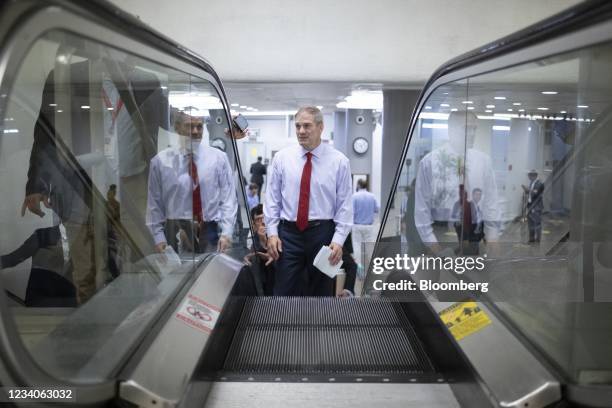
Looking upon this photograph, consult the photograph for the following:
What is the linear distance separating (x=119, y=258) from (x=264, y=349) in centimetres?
91

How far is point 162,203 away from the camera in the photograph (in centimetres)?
327

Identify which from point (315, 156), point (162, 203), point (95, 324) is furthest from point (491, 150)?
point (95, 324)

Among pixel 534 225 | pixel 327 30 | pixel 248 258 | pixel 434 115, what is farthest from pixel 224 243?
pixel 327 30

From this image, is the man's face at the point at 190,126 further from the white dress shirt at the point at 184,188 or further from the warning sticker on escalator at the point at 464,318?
the warning sticker on escalator at the point at 464,318

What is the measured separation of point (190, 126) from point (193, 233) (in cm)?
74

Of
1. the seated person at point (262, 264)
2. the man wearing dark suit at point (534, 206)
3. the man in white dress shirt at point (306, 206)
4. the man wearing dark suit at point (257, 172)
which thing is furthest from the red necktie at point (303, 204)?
the man wearing dark suit at point (257, 172)

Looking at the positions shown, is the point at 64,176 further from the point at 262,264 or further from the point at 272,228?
the point at 262,264

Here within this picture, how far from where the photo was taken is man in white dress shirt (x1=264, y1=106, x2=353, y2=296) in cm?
477

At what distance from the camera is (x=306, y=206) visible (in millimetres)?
4766

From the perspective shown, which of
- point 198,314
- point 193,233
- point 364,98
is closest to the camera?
point 198,314

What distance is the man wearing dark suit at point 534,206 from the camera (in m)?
3.04

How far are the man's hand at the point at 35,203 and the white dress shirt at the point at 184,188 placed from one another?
1.92ft

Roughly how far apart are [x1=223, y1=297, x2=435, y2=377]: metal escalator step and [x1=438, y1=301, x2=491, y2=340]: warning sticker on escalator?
26 centimetres

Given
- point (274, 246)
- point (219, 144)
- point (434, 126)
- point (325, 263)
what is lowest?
point (325, 263)
